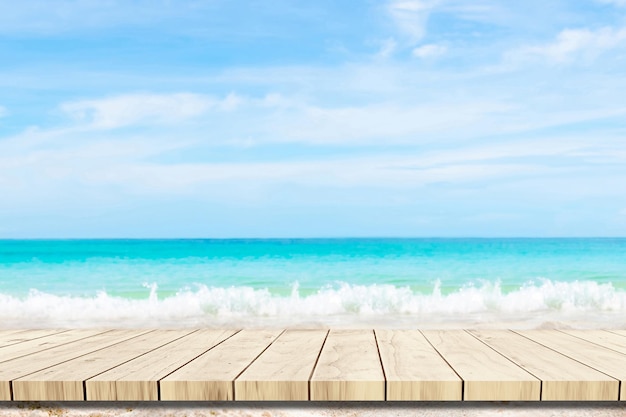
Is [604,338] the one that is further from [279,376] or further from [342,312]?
[342,312]

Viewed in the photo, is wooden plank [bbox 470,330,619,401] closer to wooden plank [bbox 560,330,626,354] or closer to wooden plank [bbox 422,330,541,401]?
wooden plank [bbox 422,330,541,401]

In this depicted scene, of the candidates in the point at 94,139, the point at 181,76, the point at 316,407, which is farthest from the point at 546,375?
the point at 94,139

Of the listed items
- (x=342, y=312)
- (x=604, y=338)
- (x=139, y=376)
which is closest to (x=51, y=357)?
(x=139, y=376)

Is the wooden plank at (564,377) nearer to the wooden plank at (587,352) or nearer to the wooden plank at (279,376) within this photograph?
the wooden plank at (587,352)

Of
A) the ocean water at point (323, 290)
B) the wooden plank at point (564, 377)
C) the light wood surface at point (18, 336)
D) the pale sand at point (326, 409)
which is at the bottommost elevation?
the ocean water at point (323, 290)

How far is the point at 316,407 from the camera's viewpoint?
A: 1765 millimetres

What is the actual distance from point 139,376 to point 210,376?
23 cm

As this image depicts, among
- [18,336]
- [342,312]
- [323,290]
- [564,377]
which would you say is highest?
[564,377]

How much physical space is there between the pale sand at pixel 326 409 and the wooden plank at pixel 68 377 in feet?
0.23

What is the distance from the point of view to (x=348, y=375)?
1.78 m

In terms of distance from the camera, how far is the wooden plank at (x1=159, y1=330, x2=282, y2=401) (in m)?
1.72

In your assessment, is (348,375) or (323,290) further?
(323,290)

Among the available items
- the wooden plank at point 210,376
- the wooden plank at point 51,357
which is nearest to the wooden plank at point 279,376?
the wooden plank at point 210,376

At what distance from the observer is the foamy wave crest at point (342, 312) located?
4754mm
